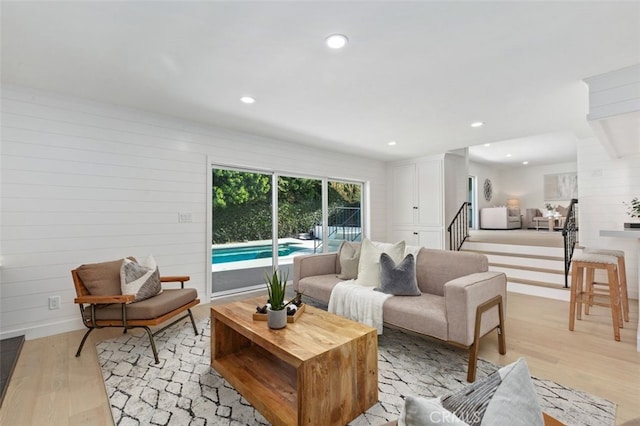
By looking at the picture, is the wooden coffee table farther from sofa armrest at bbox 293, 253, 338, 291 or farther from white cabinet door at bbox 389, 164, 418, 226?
white cabinet door at bbox 389, 164, 418, 226

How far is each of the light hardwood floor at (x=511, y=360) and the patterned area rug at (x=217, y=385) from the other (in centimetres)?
11

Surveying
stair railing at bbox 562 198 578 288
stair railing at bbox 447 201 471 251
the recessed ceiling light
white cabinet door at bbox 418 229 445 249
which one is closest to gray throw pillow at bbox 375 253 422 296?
the recessed ceiling light

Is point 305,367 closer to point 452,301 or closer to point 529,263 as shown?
point 452,301

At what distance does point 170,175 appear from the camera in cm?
379

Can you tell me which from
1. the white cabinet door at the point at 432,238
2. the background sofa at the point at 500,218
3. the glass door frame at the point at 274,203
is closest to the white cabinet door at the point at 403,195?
the white cabinet door at the point at 432,238

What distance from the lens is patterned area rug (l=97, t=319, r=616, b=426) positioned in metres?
→ 1.75

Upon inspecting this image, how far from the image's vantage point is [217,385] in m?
2.09

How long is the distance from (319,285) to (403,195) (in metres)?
4.03

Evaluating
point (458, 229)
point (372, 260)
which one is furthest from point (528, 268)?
point (372, 260)

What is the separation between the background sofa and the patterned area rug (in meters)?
7.89

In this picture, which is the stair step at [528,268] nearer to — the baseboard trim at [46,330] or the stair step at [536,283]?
the stair step at [536,283]

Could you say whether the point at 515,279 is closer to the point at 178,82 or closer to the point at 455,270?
the point at 455,270

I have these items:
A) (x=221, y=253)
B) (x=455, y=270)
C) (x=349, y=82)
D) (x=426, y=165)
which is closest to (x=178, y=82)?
(x=349, y=82)

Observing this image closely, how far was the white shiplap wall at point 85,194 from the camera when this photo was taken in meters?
2.87
